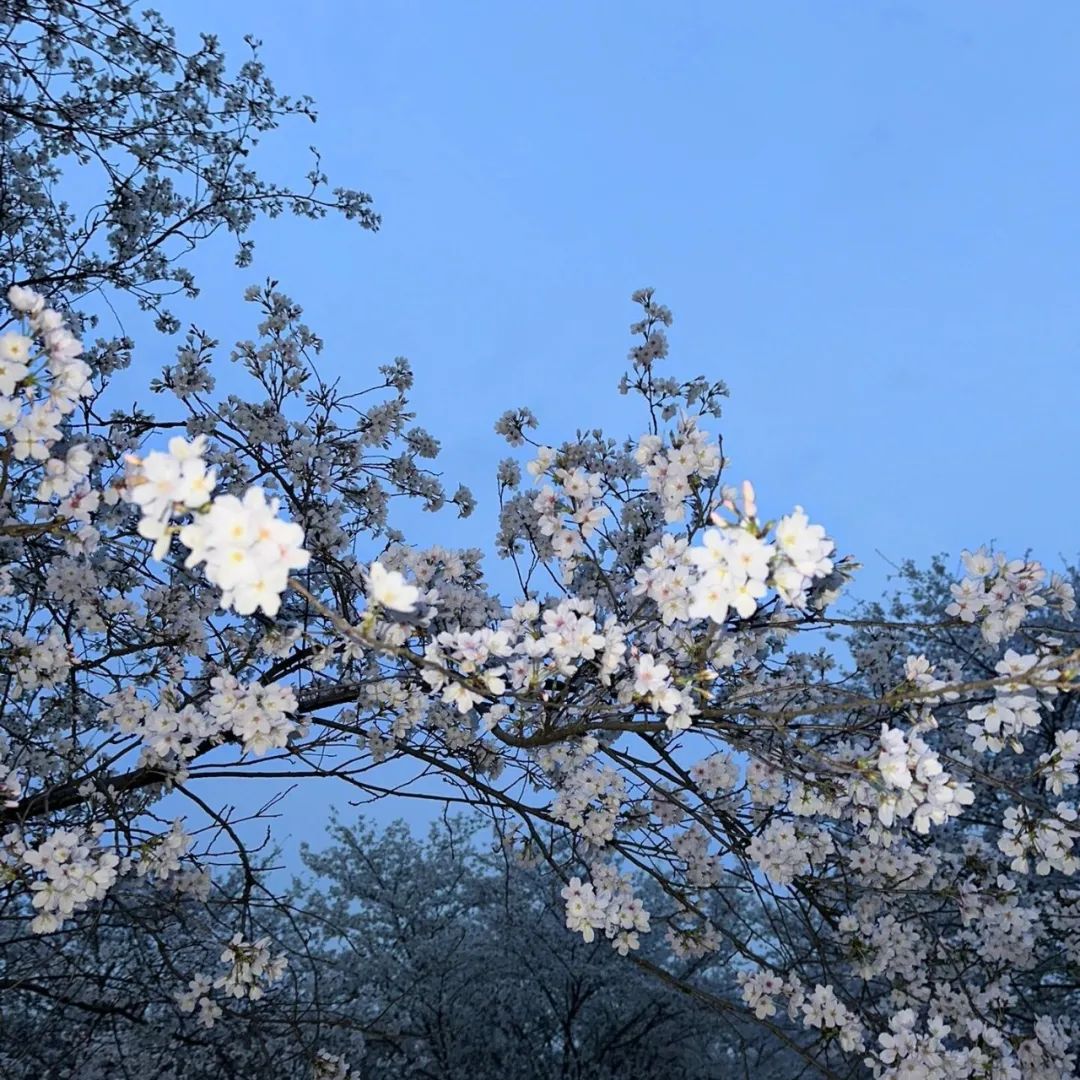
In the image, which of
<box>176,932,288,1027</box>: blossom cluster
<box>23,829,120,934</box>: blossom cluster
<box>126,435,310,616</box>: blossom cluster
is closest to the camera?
<box>126,435,310,616</box>: blossom cluster

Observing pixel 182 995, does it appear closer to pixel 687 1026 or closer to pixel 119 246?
pixel 119 246

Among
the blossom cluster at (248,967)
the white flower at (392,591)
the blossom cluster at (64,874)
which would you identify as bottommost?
the blossom cluster at (248,967)

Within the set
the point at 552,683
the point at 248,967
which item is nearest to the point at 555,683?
the point at 552,683

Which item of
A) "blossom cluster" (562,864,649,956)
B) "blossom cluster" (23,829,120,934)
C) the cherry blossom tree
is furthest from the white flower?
"blossom cluster" (562,864,649,956)

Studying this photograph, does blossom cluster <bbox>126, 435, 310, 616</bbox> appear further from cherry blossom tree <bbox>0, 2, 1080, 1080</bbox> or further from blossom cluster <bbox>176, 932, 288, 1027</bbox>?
blossom cluster <bbox>176, 932, 288, 1027</bbox>

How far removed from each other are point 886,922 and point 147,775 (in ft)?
→ 10.6

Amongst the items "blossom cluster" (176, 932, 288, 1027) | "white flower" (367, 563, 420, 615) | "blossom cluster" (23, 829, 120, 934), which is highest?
"white flower" (367, 563, 420, 615)

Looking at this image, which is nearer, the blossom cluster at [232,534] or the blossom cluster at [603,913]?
the blossom cluster at [232,534]

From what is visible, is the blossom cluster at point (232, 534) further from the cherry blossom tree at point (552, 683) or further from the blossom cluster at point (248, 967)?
the blossom cluster at point (248, 967)

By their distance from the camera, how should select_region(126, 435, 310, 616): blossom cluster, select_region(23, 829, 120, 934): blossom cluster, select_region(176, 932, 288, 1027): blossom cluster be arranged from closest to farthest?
select_region(126, 435, 310, 616): blossom cluster, select_region(23, 829, 120, 934): blossom cluster, select_region(176, 932, 288, 1027): blossom cluster

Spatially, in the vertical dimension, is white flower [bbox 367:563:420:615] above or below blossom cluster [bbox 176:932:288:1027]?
above

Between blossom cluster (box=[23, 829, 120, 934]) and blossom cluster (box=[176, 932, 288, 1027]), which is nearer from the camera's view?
blossom cluster (box=[23, 829, 120, 934])

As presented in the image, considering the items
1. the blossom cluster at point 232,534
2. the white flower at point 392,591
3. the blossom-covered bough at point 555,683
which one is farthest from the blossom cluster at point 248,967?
the blossom cluster at point 232,534

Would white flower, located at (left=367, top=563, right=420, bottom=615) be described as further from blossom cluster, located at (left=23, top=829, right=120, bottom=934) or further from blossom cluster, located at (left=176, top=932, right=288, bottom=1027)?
blossom cluster, located at (left=176, top=932, right=288, bottom=1027)
